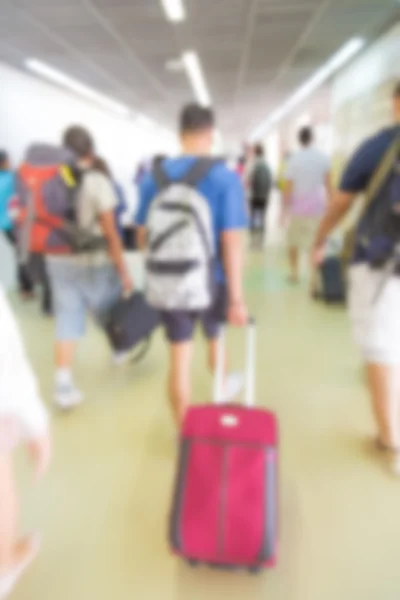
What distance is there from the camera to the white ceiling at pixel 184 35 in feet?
13.3

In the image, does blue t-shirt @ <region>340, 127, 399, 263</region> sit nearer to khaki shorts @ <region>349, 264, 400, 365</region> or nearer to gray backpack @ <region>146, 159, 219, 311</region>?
khaki shorts @ <region>349, 264, 400, 365</region>

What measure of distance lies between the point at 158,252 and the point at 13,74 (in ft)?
17.2

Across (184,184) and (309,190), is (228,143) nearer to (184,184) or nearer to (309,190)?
(309,190)

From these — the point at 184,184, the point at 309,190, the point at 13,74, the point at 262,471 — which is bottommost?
the point at 262,471

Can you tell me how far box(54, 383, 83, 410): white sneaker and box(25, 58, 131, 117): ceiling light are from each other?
494 cm

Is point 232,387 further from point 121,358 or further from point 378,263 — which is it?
point 378,263

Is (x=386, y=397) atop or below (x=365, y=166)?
below

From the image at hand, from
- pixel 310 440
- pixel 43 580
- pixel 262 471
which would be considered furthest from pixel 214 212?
pixel 43 580

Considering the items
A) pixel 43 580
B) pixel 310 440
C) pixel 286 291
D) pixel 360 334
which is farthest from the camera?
pixel 286 291

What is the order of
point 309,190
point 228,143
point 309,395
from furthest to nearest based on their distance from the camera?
point 228,143, point 309,190, point 309,395

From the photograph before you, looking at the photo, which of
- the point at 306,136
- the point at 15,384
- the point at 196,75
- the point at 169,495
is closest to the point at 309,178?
the point at 306,136

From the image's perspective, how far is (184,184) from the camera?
62.4 inches

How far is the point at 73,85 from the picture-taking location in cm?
742

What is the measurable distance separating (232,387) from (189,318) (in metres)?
0.84
